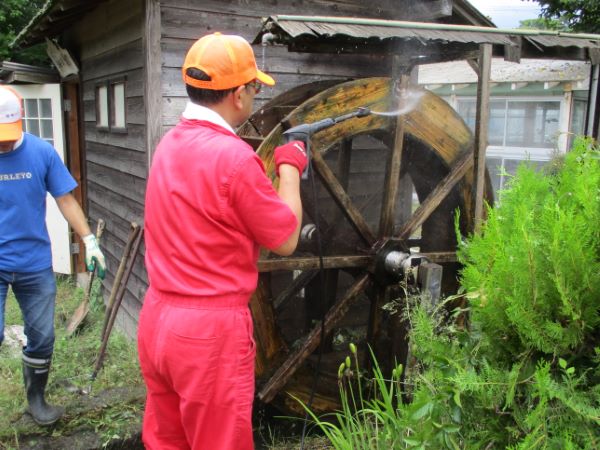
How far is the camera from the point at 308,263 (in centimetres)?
354

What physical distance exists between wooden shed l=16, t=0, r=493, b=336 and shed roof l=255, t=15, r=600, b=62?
614 millimetres

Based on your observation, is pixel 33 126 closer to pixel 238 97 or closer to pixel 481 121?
pixel 481 121

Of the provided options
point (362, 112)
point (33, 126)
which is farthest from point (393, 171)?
point (33, 126)

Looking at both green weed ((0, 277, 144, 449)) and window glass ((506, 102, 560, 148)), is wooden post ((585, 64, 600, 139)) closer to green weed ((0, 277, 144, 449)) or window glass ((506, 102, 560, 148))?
green weed ((0, 277, 144, 449))

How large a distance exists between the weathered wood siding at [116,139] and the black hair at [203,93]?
8.24 feet

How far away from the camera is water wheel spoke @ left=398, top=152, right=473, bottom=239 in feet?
13.3

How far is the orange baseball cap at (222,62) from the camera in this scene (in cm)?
196

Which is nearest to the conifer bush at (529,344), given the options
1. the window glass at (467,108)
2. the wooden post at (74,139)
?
the wooden post at (74,139)

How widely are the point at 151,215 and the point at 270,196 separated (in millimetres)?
477

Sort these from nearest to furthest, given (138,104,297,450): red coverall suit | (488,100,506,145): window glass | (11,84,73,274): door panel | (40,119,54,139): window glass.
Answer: (138,104,297,450): red coverall suit
(11,84,73,274): door panel
(40,119,54,139): window glass
(488,100,506,145): window glass

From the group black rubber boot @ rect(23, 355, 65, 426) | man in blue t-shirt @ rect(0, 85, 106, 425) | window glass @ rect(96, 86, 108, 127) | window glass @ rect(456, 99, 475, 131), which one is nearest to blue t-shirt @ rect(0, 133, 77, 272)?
man in blue t-shirt @ rect(0, 85, 106, 425)

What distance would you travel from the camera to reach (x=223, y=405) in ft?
6.61

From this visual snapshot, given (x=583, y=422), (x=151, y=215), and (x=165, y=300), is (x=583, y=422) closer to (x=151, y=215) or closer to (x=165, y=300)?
(x=165, y=300)

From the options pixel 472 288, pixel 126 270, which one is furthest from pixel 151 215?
pixel 126 270
